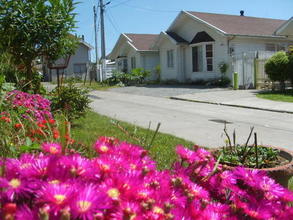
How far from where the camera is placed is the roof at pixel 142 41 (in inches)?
1341

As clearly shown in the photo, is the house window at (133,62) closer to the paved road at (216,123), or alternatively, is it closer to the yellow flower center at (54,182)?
the paved road at (216,123)

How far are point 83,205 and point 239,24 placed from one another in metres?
28.0

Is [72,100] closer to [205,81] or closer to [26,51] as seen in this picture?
[26,51]

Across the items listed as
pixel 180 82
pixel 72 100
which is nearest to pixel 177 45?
pixel 180 82

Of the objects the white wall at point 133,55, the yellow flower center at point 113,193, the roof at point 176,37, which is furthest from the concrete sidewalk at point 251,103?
the white wall at point 133,55

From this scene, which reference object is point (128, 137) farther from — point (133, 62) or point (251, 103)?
point (133, 62)

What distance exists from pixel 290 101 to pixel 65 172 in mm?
14624

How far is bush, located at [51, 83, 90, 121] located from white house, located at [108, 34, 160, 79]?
2443 cm

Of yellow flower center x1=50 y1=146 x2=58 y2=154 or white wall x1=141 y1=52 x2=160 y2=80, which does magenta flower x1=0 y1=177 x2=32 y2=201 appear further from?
white wall x1=141 y1=52 x2=160 y2=80

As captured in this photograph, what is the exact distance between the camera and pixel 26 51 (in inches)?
307

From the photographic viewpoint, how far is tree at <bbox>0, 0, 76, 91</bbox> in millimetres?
7379

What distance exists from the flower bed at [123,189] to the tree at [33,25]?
627 cm

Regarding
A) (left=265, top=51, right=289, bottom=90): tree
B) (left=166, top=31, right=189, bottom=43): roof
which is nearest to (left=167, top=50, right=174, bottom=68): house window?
(left=166, top=31, right=189, bottom=43): roof

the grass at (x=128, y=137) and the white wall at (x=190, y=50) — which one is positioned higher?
the white wall at (x=190, y=50)
